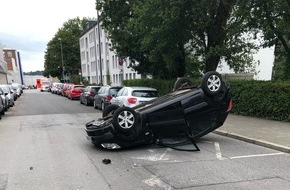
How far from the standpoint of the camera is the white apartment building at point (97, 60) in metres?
49.5

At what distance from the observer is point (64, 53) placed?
82.8 m

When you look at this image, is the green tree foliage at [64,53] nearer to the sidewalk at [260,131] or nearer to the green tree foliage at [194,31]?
the green tree foliage at [194,31]

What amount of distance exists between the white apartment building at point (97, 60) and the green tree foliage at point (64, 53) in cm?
498

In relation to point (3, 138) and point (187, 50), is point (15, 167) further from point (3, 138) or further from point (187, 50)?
point (187, 50)

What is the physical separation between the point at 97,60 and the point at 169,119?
177 ft

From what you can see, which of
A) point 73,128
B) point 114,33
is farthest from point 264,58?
point 73,128

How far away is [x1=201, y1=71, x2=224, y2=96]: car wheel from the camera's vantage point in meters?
8.12

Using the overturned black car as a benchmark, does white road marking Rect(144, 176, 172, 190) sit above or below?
below

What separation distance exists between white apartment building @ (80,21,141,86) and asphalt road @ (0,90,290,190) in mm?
35041

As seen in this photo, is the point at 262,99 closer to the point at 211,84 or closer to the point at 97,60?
the point at 211,84

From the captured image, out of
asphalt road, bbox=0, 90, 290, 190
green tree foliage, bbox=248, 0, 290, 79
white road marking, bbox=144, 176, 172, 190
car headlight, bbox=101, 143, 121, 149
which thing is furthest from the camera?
green tree foliage, bbox=248, 0, 290, 79

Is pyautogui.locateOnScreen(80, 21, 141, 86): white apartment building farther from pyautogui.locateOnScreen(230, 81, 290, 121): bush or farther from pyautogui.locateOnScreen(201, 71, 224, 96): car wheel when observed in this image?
pyautogui.locateOnScreen(201, 71, 224, 96): car wheel

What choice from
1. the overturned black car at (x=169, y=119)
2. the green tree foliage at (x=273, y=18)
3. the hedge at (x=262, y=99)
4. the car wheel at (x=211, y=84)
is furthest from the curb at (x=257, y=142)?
the green tree foliage at (x=273, y=18)

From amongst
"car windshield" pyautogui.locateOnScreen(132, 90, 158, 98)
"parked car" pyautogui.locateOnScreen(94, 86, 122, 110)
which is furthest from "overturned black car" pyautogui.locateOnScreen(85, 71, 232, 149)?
"parked car" pyautogui.locateOnScreen(94, 86, 122, 110)
